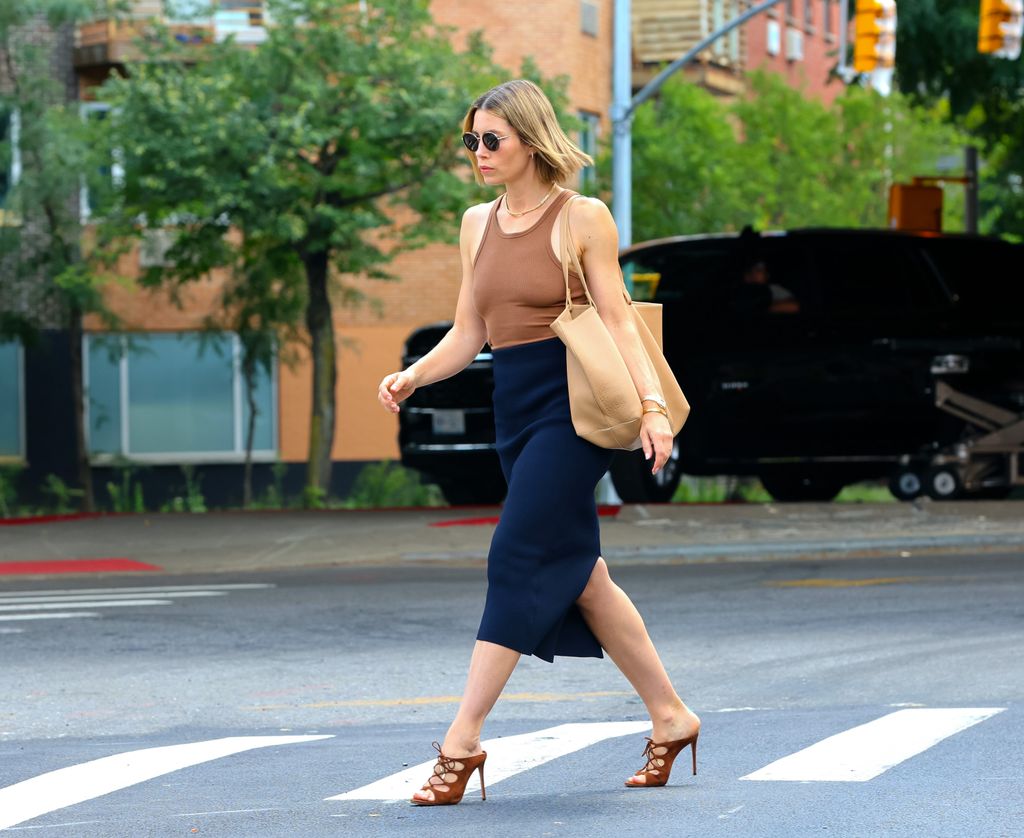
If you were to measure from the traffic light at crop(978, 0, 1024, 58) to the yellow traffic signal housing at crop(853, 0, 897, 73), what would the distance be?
746 millimetres

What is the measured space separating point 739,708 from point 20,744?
2.63m

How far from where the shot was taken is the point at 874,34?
1731cm

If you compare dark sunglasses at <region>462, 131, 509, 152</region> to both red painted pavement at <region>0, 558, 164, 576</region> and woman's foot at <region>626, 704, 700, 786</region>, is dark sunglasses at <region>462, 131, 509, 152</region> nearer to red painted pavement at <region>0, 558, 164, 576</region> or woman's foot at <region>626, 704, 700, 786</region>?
woman's foot at <region>626, 704, 700, 786</region>

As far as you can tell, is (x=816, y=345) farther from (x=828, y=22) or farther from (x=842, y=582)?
(x=828, y=22)

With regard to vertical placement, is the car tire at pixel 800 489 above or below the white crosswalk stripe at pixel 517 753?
below

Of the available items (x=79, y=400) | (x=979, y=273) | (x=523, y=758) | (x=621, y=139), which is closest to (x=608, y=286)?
(x=523, y=758)

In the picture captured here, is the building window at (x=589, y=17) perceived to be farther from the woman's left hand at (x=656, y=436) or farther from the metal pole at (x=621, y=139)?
the woman's left hand at (x=656, y=436)

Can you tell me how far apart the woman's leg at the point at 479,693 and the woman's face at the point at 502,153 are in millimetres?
1265

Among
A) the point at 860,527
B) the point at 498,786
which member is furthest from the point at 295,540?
the point at 498,786

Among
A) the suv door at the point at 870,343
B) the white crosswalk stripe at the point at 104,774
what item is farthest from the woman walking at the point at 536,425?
the suv door at the point at 870,343

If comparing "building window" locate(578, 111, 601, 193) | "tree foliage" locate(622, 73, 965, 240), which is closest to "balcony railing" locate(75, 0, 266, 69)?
"building window" locate(578, 111, 601, 193)

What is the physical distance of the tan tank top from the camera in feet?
18.6

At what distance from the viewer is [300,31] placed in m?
21.5

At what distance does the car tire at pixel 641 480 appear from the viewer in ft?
60.4
